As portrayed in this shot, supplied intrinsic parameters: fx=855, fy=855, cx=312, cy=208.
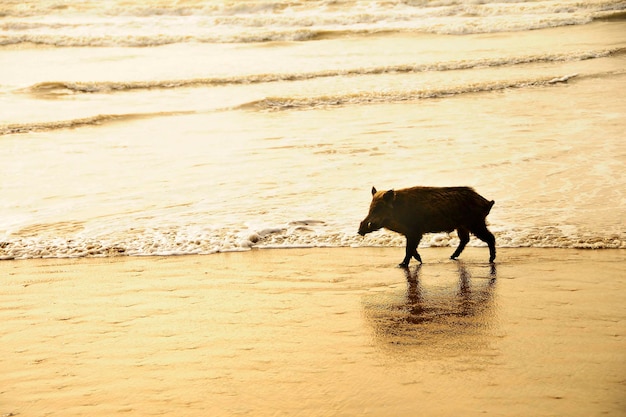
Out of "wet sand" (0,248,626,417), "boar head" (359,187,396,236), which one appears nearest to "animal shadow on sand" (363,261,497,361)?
"wet sand" (0,248,626,417)

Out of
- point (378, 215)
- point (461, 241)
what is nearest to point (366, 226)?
point (378, 215)

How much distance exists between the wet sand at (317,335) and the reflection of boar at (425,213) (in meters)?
0.36

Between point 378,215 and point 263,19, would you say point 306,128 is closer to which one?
point 378,215

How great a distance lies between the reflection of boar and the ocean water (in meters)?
0.95

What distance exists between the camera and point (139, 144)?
45.8 feet

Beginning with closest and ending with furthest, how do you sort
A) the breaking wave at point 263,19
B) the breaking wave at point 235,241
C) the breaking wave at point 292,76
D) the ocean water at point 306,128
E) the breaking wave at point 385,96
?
the breaking wave at point 235,241, the ocean water at point 306,128, the breaking wave at point 385,96, the breaking wave at point 292,76, the breaking wave at point 263,19

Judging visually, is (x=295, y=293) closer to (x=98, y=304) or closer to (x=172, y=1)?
(x=98, y=304)

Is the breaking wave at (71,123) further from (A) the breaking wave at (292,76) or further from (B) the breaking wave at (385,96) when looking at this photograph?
(A) the breaking wave at (292,76)

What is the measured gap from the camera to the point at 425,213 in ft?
23.8

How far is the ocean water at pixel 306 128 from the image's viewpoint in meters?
8.95

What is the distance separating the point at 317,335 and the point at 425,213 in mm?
1867

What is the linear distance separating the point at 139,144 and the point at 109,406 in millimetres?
9482

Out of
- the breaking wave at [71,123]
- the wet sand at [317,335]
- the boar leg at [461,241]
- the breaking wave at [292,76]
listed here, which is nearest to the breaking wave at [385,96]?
the breaking wave at [71,123]

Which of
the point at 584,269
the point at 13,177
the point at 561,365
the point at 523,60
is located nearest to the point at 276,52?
the point at 523,60
